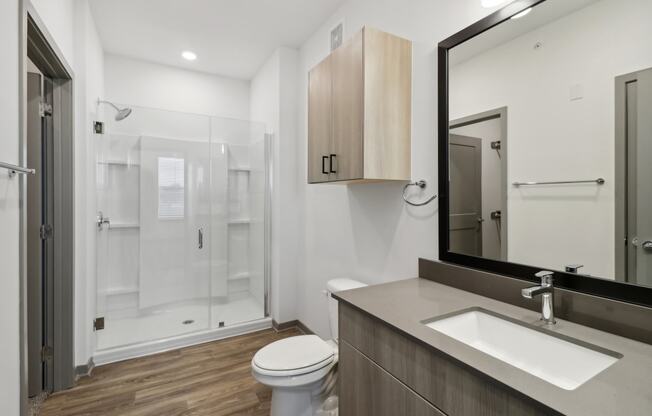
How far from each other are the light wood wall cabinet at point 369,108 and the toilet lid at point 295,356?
3.09 ft

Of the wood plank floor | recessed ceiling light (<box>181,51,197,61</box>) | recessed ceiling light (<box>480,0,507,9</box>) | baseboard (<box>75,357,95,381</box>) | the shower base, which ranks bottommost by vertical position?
the wood plank floor

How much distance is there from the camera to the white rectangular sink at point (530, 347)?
847 mm

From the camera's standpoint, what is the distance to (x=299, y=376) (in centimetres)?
151

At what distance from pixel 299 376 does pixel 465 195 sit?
118 cm

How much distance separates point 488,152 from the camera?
4.39ft

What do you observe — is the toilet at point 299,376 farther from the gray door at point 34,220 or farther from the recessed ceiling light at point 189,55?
the recessed ceiling light at point 189,55

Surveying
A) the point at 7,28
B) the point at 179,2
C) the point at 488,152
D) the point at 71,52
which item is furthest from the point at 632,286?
the point at 71,52

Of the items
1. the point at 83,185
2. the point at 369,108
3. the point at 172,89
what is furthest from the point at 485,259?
the point at 172,89

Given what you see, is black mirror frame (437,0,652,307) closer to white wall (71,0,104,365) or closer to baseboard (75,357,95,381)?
white wall (71,0,104,365)

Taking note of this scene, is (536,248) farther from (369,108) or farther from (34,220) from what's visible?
(34,220)

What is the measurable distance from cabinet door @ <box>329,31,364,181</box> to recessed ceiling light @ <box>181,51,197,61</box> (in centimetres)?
206

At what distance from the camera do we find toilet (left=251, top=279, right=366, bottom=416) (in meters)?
1.51

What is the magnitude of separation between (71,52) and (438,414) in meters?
2.89

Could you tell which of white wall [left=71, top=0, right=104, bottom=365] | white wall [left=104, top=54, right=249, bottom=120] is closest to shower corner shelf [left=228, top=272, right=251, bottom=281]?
white wall [left=71, top=0, right=104, bottom=365]
